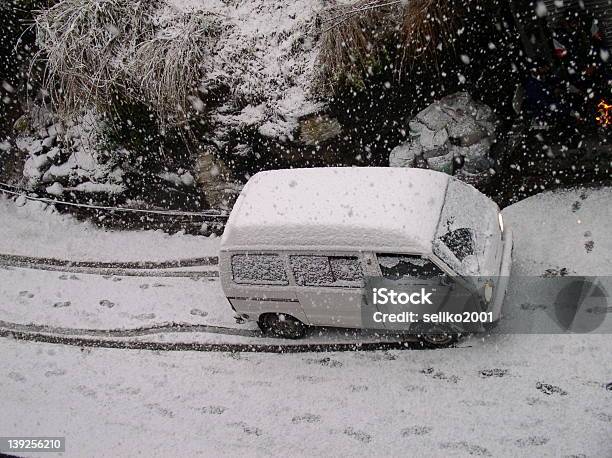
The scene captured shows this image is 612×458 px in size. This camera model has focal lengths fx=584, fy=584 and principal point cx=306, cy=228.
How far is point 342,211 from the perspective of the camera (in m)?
7.34

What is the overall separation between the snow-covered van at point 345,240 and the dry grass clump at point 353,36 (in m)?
2.68

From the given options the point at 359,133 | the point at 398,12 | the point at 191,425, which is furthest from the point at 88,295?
the point at 398,12

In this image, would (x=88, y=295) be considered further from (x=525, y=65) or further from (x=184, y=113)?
(x=525, y=65)

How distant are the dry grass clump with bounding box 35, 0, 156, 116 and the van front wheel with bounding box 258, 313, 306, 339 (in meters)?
5.30

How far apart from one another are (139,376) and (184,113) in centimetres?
471

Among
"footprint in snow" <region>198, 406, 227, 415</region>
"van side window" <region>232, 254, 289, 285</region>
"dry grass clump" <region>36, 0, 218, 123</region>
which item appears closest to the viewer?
"van side window" <region>232, 254, 289, 285</region>

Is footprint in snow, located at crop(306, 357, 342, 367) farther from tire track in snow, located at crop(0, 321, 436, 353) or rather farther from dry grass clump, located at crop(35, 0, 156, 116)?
dry grass clump, located at crop(35, 0, 156, 116)

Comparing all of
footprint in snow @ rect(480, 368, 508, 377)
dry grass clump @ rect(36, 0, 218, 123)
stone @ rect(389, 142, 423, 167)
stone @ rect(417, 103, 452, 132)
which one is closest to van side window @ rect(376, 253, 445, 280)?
footprint in snow @ rect(480, 368, 508, 377)

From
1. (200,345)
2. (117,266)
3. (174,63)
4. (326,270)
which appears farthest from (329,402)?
(174,63)

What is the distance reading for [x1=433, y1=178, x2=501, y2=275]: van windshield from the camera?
709 centimetres

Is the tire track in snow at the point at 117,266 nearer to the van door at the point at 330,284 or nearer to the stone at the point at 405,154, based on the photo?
the van door at the point at 330,284

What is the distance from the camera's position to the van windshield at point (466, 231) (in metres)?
7.09

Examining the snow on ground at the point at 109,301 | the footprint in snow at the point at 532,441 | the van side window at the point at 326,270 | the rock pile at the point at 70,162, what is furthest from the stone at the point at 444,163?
the rock pile at the point at 70,162

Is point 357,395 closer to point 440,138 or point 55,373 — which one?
point 55,373
